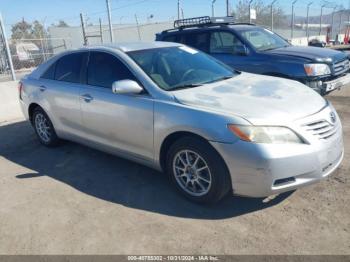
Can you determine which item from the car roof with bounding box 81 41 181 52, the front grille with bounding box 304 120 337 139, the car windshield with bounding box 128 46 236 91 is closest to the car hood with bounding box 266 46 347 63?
the car windshield with bounding box 128 46 236 91

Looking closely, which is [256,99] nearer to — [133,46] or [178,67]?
[178,67]

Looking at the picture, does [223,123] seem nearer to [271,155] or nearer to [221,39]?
[271,155]

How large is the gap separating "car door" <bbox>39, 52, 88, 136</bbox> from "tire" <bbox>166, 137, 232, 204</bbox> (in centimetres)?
179

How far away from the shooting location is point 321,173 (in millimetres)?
3363

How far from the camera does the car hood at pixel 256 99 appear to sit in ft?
10.9

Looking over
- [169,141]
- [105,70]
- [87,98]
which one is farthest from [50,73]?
[169,141]

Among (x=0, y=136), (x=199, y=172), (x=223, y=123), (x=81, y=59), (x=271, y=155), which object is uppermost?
(x=81, y=59)

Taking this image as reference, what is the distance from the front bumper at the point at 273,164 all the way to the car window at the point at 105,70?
5.26ft

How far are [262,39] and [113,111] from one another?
488cm

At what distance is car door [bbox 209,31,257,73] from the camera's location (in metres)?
7.37

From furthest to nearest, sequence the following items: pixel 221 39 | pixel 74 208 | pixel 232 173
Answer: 1. pixel 221 39
2. pixel 74 208
3. pixel 232 173

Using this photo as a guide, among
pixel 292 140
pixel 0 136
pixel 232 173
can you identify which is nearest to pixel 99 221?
pixel 232 173

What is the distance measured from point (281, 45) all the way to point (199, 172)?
5.37 meters

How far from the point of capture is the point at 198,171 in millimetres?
3637
